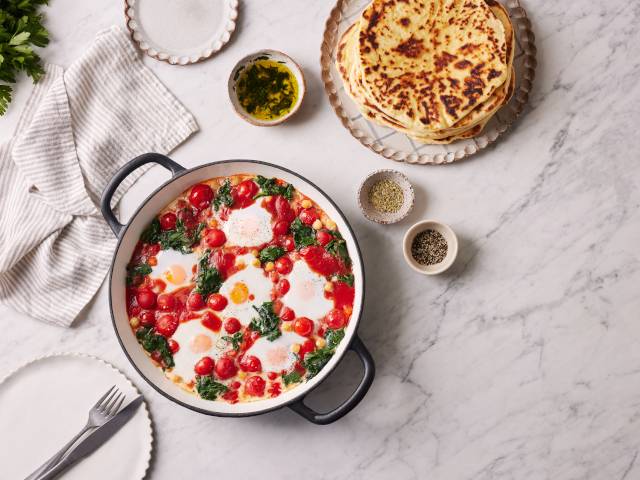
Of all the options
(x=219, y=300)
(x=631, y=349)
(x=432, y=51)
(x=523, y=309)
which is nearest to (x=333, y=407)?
(x=219, y=300)

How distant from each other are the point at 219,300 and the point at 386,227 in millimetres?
991

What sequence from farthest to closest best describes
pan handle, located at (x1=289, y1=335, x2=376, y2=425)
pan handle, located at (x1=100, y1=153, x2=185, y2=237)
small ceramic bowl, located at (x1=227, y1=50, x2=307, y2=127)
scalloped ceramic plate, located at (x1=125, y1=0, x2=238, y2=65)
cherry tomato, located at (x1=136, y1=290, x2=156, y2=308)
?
scalloped ceramic plate, located at (x1=125, y1=0, x2=238, y2=65), small ceramic bowl, located at (x1=227, y1=50, x2=307, y2=127), cherry tomato, located at (x1=136, y1=290, x2=156, y2=308), pan handle, located at (x1=100, y1=153, x2=185, y2=237), pan handle, located at (x1=289, y1=335, x2=376, y2=425)

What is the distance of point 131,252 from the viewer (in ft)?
11.3

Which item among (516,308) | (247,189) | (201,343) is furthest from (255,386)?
(516,308)

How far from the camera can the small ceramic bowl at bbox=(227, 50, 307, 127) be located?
350cm

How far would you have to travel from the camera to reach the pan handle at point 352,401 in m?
3.18

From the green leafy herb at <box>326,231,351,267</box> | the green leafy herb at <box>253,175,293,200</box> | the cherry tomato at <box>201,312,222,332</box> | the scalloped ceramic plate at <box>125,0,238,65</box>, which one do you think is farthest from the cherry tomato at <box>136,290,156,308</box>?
the scalloped ceramic plate at <box>125,0,238,65</box>

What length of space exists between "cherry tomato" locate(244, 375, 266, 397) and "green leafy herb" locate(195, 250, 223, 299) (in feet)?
1.63

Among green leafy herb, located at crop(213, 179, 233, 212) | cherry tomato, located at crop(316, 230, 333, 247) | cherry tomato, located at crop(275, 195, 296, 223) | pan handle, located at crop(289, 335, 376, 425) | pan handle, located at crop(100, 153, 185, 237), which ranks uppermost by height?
pan handle, located at crop(100, 153, 185, 237)

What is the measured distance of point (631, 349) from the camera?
11.5ft

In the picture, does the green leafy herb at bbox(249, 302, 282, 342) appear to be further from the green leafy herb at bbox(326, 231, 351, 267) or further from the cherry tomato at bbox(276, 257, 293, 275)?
the green leafy herb at bbox(326, 231, 351, 267)

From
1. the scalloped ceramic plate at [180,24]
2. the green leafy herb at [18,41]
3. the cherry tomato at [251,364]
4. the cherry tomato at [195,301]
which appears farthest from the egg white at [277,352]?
the green leafy herb at [18,41]

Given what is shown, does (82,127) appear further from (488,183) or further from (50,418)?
(488,183)

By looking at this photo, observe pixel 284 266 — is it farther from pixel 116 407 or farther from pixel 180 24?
pixel 180 24
